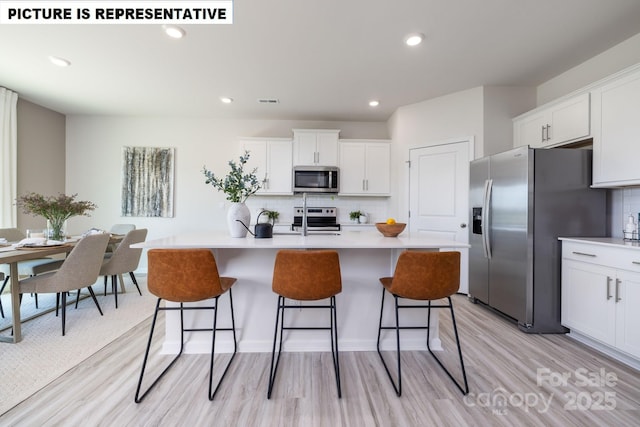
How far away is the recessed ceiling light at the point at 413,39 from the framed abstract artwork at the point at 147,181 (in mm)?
4042

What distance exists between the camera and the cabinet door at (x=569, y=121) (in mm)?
2451

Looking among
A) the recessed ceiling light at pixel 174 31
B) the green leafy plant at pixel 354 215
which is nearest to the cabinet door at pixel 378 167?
the green leafy plant at pixel 354 215

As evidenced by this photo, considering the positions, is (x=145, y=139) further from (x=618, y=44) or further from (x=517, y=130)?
(x=618, y=44)

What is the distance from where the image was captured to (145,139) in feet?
15.0

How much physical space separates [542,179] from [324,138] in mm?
2948

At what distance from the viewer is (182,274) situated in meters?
1.57

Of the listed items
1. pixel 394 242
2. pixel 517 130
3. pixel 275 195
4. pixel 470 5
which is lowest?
pixel 394 242

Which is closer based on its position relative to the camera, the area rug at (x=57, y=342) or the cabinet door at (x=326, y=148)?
the area rug at (x=57, y=342)

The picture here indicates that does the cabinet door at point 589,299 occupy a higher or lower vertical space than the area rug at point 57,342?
higher

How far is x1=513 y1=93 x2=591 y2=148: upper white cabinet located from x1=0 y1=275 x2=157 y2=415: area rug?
4645mm

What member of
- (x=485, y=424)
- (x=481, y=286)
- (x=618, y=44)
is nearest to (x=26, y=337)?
(x=485, y=424)

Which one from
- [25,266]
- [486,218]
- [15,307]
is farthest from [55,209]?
[486,218]

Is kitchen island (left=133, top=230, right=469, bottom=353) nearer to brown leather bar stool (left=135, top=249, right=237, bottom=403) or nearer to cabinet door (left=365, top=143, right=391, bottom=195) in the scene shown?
brown leather bar stool (left=135, top=249, right=237, bottom=403)

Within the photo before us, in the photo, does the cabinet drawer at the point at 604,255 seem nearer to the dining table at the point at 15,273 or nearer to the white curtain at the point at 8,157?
the dining table at the point at 15,273
